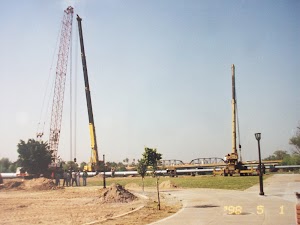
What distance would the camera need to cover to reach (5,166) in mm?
89188

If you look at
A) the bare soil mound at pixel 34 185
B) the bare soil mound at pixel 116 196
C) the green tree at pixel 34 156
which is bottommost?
the bare soil mound at pixel 34 185

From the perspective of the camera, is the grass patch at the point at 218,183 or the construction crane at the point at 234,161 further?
the construction crane at the point at 234,161

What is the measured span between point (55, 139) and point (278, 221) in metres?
60.4

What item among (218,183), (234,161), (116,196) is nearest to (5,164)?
(234,161)

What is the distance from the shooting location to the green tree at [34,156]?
178 feet

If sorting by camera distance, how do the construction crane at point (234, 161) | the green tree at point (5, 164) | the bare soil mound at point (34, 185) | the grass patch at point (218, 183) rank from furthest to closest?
the green tree at point (5, 164) → the construction crane at point (234, 161) → the bare soil mound at point (34, 185) → the grass patch at point (218, 183)

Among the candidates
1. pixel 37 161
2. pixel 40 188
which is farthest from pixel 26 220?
pixel 37 161

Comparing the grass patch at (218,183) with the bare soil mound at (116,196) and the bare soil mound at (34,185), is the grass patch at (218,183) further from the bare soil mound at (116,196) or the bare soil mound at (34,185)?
the bare soil mound at (116,196)

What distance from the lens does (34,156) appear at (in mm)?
54312

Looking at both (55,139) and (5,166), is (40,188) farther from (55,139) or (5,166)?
(5,166)

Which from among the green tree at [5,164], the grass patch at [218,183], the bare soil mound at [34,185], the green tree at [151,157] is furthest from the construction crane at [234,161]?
the green tree at [5,164]

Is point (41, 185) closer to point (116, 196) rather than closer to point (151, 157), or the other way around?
point (116, 196)

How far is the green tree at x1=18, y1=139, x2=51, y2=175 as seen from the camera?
178ft

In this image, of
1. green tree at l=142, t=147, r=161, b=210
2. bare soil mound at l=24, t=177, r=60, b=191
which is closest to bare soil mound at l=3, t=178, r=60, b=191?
bare soil mound at l=24, t=177, r=60, b=191
